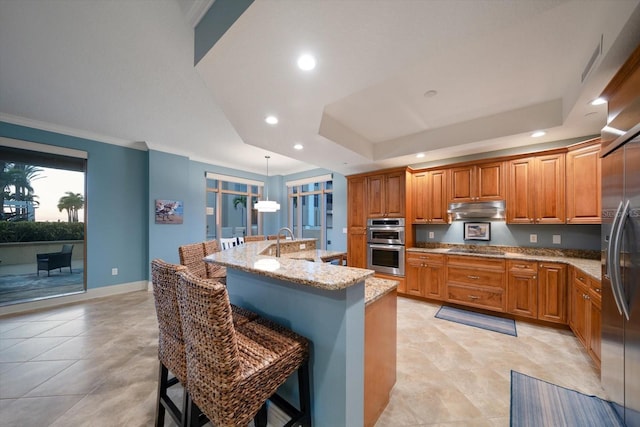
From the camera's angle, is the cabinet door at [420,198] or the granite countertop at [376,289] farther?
the cabinet door at [420,198]

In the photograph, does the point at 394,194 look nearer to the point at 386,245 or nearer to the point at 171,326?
the point at 386,245

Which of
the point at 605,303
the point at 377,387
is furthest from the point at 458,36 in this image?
the point at 377,387

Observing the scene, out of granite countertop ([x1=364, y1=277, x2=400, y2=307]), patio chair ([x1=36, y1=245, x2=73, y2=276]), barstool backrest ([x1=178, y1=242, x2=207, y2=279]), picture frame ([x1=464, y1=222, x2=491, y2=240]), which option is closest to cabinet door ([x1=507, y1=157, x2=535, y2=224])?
picture frame ([x1=464, y1=222, x2=491, y2=240])

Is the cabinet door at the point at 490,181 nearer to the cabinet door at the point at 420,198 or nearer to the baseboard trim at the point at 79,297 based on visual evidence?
the cabinet door at the point at 420,198

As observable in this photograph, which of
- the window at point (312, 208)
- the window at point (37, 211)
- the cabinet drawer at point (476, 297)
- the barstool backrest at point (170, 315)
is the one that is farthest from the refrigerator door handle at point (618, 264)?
the window at point (37, 211)

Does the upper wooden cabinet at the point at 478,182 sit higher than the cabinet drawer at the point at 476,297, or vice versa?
the upper wooden cabinet at the point at 478,182

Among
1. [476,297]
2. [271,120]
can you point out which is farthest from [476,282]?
[271,120]

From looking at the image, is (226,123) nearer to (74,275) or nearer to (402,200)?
(402,200)

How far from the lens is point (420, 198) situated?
13.7 ft

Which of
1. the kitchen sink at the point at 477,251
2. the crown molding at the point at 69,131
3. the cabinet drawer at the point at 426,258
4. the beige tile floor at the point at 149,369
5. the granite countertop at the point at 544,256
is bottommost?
the beige tile floor at the point at 149,369

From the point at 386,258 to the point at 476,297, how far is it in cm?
143

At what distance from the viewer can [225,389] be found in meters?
0.97

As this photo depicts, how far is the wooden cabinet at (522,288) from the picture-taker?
299cm

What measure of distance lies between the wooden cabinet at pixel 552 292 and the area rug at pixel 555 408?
1326 millimetres
